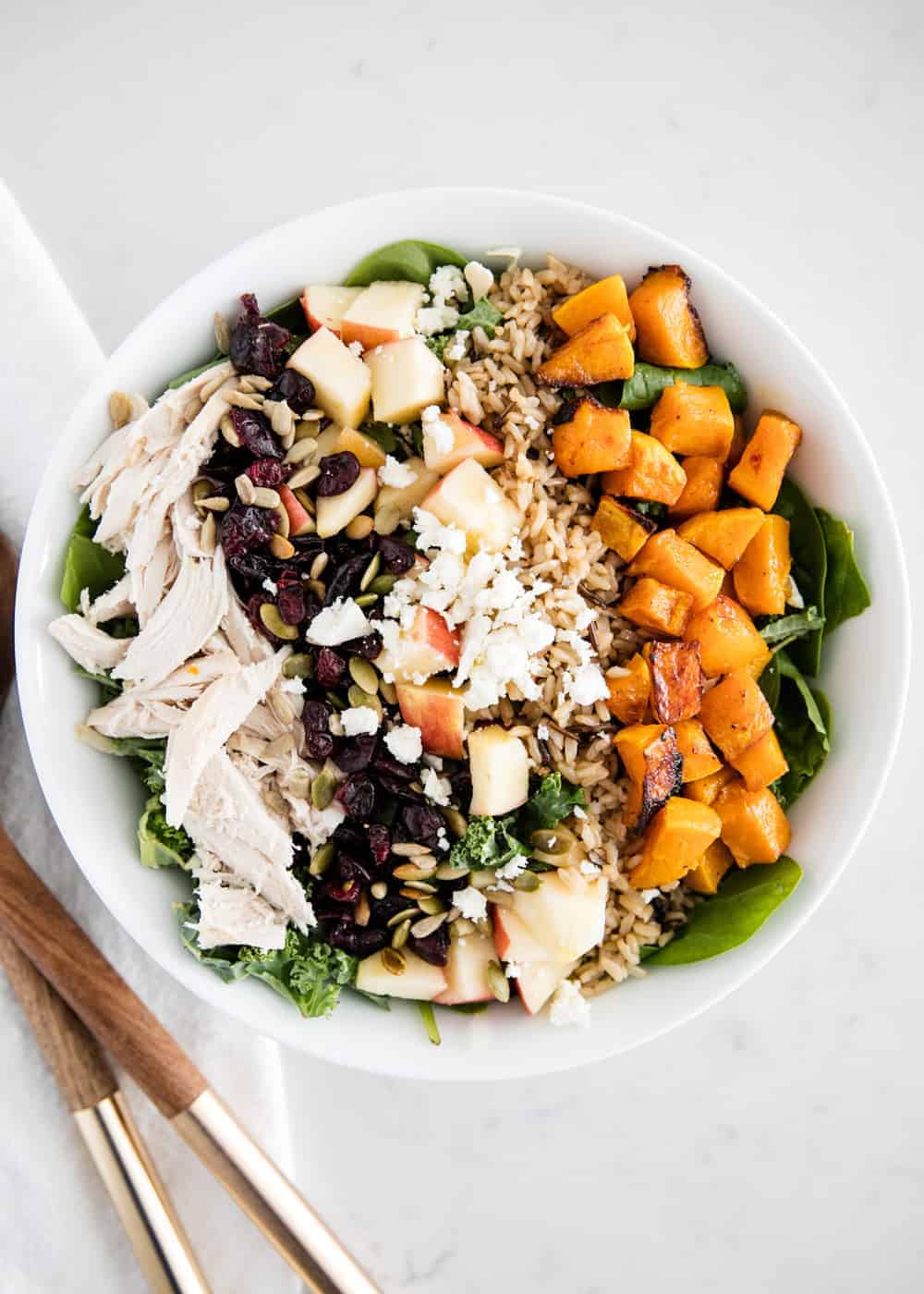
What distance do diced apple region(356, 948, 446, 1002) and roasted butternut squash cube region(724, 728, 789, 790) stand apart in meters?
0.81

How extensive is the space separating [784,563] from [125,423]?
1.48 meters

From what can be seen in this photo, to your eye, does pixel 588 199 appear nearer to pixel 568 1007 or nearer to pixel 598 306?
pixel 598 306

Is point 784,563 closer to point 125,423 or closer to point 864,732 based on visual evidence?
point 864,732

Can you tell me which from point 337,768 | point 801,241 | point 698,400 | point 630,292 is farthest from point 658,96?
point 337,768

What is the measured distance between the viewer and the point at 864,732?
8.21 feet

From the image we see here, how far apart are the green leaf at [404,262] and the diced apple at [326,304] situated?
2.1 inches

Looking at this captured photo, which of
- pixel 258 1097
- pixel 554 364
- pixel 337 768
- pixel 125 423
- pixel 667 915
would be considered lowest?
pixel 258 1097

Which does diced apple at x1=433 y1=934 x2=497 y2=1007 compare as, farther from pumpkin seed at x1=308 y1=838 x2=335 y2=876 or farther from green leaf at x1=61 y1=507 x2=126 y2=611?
green leaf at x1=61 y1=507 x2=126 y2=611

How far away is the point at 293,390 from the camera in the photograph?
2402 mm

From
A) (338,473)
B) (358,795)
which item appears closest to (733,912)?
(358,795)

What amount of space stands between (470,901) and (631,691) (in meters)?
0.57


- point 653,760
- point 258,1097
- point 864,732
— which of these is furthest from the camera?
point 258,1097

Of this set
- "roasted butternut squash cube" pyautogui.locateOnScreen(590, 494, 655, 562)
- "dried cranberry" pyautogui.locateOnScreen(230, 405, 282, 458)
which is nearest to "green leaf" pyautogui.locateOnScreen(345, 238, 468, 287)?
"dried cranberry" pyautogui.locateOnScreen(230, 405, 282, 458)

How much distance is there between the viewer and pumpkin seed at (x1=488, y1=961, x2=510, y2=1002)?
2475mm
